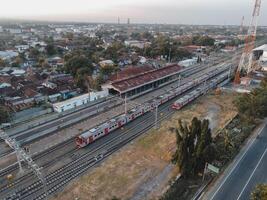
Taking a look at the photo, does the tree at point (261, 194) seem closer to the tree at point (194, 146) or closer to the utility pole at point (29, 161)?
the tree at point (194, 146)

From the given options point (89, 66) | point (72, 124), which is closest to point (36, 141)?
point (72, 124)

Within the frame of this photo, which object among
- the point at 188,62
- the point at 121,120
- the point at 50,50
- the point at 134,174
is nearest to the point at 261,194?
the point at 134,174

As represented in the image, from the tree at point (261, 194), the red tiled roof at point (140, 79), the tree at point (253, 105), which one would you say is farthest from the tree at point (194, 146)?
the red tiled roof at point (140, 79)

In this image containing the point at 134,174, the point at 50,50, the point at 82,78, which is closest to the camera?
the point at 134,174

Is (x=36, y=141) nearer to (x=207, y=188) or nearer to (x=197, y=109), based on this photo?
(x=207, y=188)

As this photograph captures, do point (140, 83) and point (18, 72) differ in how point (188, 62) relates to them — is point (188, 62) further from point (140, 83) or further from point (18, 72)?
point (18, 72)

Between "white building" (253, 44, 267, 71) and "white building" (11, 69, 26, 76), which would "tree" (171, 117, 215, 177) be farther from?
"white building" (253, 44, 267, 71)
